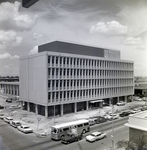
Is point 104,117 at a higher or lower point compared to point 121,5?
lower

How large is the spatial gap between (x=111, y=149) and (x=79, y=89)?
85.0 inches

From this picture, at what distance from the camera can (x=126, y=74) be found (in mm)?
5059

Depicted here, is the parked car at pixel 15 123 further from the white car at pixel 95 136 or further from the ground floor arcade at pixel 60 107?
the white car at pixel 95 136

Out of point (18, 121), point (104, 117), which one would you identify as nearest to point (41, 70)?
point (18, 121)

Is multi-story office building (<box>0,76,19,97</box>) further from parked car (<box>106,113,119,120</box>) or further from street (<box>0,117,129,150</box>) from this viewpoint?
parked car (<box>106,113,119,120</box>)

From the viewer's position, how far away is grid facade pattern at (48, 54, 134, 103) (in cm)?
A: 472

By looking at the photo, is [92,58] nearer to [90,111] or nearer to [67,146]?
[90,111]

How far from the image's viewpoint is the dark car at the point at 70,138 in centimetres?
343

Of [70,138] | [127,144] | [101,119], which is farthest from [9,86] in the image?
[127,144]

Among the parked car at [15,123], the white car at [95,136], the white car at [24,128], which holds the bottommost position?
the white car at [95,136]

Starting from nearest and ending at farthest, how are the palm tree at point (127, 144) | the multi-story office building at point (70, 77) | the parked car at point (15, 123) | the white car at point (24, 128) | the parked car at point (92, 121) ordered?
the palm tree at point (127, 144)
the white car at point (24, 128)
the parked car at point (15, 123)
the parked car at point (92, 121)
the multi-story office building at point (70, 77)

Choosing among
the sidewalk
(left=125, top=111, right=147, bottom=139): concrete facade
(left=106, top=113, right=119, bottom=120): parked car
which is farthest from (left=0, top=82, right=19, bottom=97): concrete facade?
(left=125, top=111, right=147, bottom=139): concrete facade

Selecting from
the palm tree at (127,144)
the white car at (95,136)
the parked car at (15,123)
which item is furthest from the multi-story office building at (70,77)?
the palm tree at (127,144)

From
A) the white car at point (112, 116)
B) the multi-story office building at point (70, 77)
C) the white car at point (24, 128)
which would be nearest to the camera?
the white car at point (24, 128)
